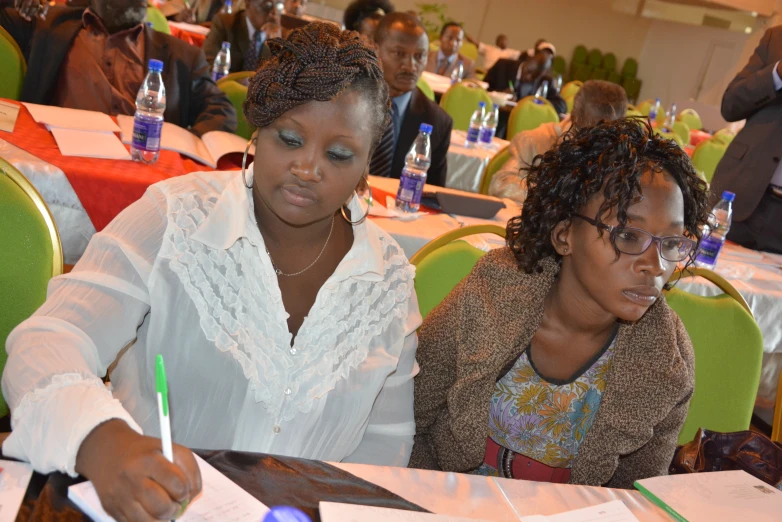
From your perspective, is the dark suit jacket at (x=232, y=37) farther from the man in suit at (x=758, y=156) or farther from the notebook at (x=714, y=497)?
the notebook at (x=714, y=497)

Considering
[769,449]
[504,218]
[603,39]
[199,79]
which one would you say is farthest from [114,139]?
[603,39]

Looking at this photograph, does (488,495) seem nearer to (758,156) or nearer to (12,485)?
(12,485)

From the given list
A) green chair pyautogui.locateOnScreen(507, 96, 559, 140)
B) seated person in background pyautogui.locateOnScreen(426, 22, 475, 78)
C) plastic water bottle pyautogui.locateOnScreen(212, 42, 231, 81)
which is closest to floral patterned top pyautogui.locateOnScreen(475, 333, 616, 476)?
green chair pyautogui.locateOnScreen(507, 96, 559, 140)

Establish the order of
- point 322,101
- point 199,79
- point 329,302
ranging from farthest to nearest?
point 199,79 → point 329,302 → point 322,101

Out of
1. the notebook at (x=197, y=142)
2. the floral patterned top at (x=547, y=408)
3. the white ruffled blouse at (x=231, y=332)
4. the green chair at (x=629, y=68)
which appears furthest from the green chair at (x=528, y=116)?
the green chair at (x=629, y=68)

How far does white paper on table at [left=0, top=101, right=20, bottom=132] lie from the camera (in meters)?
2.78

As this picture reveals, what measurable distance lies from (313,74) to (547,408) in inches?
37.9

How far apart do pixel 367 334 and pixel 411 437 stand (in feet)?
0.85

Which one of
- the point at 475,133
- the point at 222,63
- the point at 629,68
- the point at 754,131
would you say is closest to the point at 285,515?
the point at 754,131

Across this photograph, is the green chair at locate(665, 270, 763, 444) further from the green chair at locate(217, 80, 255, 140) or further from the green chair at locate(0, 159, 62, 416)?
the green chair at locate(217, 80, 255, 140)

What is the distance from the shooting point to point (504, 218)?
3.44 metres

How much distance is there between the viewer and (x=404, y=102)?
4.31 meters

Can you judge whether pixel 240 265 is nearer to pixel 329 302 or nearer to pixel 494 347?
pixel 329 302

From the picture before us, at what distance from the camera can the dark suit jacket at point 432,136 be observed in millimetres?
4309
